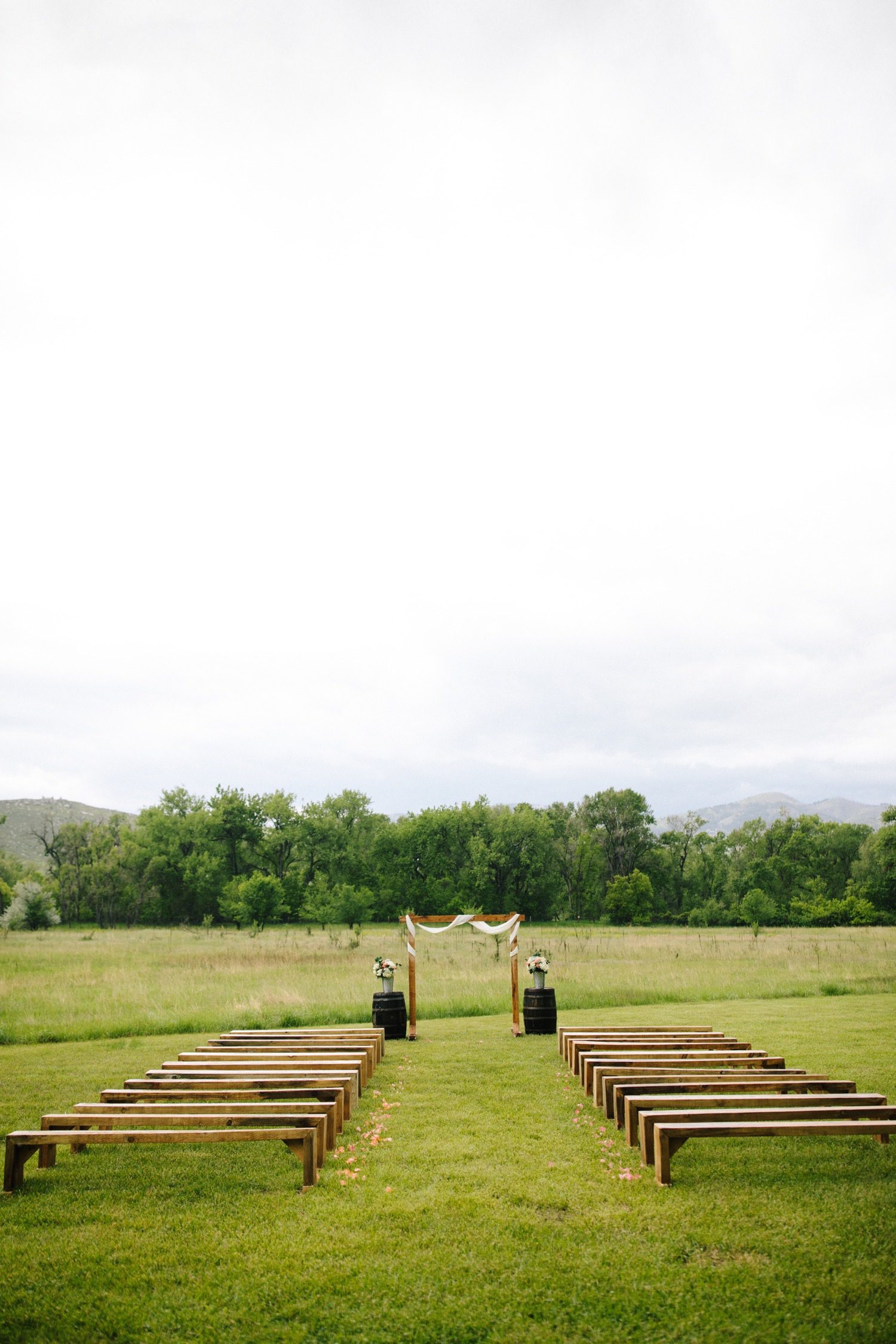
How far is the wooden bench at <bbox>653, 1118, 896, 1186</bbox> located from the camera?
21.1 ft

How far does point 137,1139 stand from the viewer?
665 cm

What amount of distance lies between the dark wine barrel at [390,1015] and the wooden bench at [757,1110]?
692cm

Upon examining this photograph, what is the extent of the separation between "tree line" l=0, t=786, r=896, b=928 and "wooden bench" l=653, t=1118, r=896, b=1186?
57847 mm

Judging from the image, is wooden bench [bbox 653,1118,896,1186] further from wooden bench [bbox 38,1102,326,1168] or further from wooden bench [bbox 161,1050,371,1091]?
wooden bench [bbox 161,1050,371,1091]

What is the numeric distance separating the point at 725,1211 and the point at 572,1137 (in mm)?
2231

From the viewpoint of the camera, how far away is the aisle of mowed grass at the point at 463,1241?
4461 mm

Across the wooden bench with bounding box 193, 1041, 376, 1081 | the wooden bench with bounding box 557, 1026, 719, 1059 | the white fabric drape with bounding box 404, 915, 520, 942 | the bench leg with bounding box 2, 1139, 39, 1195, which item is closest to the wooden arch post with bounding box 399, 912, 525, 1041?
the white fabric drape with bounding box 404, 915, 520, 942

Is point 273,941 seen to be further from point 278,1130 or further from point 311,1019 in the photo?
point 278,1130

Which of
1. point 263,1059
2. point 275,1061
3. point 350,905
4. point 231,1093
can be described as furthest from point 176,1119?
point 350,905

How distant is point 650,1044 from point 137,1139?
6.72 metres

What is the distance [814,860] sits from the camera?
7375 centimetres

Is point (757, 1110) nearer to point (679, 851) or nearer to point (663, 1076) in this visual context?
point (663, 1076)

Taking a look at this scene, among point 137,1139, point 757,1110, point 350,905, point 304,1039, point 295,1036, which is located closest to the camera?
point 137,1139

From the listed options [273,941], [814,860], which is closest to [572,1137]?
[273,941]
